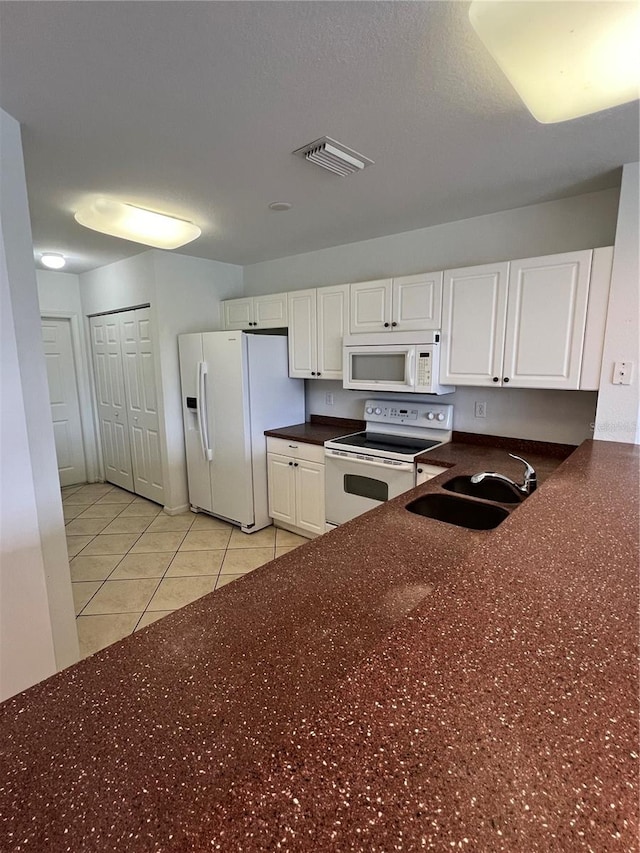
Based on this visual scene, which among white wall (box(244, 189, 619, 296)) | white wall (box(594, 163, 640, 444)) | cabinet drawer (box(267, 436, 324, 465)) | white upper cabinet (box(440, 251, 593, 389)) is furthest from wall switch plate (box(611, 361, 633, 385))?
cabinet drawer (box(267, 436, 324, 465))

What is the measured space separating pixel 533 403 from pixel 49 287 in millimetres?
5019

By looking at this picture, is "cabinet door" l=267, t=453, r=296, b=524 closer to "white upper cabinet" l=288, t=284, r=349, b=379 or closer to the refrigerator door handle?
the refrigerator door handle

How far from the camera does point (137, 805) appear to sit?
48 cm

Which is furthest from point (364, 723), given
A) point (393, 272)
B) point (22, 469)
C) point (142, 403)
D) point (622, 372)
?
point (142, 403)

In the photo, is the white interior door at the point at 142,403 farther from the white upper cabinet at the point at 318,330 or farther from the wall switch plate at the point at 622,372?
the wall switch plate at the point at 622,372

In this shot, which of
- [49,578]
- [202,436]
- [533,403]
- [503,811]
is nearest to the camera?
[503,811]

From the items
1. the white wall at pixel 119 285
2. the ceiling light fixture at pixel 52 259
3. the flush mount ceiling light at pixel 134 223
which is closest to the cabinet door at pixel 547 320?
the flush mount ceiling light at pixel 134 223

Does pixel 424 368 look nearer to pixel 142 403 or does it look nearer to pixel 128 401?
pixel 142 403

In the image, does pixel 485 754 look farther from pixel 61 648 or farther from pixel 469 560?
pixel 61 648

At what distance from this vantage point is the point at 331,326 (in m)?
3.20

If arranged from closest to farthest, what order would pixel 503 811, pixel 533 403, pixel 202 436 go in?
pixel 503 811 → pixel 533 403 → pixel 202 436

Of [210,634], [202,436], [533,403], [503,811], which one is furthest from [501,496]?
[202,436]

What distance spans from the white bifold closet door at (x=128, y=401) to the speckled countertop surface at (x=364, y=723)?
335 cm

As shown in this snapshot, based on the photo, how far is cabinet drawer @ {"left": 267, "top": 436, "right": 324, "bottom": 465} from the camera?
123 inches
